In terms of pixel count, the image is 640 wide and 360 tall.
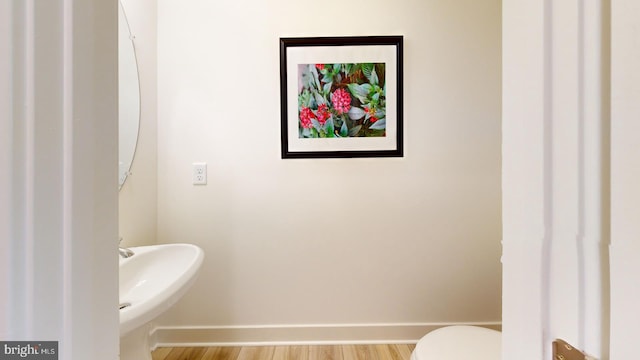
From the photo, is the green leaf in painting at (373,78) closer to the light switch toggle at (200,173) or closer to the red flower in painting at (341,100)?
the red flower in painting at (341,100)

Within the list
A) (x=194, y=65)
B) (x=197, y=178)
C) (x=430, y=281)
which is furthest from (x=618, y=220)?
(x=194, y=65)

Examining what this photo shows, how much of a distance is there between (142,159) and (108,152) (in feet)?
4.36

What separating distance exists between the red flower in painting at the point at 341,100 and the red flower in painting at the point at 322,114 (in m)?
0.06

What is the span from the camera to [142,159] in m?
1.57

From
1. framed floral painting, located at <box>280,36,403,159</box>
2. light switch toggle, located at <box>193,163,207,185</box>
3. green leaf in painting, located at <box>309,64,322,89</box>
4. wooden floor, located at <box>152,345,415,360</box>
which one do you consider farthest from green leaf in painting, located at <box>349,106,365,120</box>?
wooden floor, located at <box>152,345,415,360</box>

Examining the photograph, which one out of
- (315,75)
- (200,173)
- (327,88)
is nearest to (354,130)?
(327,88)

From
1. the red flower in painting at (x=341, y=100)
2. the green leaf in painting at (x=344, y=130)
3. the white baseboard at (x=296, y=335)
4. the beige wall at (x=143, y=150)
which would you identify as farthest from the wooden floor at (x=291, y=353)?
the red flower in painting at (x=341, y=100)

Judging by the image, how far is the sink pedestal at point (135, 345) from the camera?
99 centimetres

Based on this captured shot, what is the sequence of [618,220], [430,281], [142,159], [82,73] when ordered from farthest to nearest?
1. [430,281]
2. [142,159]
3. [82,73]
4. [618,220]

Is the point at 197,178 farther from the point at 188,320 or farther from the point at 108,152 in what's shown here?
the point at 108,152

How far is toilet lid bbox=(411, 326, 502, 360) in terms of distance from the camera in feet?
3.55

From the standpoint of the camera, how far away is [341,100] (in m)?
1.67

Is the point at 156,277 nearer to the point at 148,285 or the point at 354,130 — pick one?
the point at 148,285

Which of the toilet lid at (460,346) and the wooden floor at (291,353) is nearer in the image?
the toilet lid at (460,346)
